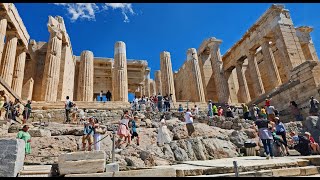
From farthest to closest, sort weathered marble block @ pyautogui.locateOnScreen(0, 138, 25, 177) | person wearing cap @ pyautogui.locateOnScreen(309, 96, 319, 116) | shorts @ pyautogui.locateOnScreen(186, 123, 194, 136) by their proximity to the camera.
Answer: person wearing cap @ pyautogui.locateOnScreen(309, 96, 319, 116)
shorts @ pyautogui.locateOnScreen(186, 123, 194, 136)
weathered marble block @ pyautogui.locateOnScreen(0, 138, 25, 177)

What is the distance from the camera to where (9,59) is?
63.0 ft

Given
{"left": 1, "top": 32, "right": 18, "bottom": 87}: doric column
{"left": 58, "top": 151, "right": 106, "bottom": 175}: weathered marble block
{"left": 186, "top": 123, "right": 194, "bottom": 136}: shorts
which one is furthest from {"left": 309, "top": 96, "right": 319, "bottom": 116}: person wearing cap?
{"left": 1, "top": 32, "right": 18, "bottom": 87}: doric column

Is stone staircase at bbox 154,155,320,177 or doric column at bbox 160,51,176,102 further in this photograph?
doric column at bbox 160,51,176,102

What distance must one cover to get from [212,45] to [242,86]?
5510 millimetres

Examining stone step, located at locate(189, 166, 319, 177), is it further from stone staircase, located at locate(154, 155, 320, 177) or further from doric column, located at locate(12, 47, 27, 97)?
doric column, located at locate(12, 47, 27, 97)

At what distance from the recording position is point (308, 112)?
43.5 feet

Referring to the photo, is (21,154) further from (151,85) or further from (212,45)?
(151,85)

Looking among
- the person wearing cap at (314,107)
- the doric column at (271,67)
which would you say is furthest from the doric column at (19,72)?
the doric column at (271,67)

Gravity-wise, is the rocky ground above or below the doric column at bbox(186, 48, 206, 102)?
below

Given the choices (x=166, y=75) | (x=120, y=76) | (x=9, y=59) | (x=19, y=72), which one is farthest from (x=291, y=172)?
(x=19, y=72)

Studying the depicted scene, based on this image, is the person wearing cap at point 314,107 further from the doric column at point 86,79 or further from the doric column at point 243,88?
the doric column at point 86,79

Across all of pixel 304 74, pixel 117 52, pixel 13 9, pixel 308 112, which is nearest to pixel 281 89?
→ pixel 304 74

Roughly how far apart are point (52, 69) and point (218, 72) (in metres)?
16.4

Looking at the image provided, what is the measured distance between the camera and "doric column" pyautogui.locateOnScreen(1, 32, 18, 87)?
1866 cm
